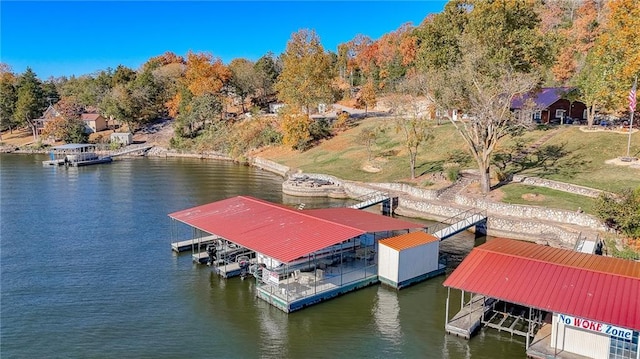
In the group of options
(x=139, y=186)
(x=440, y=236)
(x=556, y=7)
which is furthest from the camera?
(x=556, y=7)

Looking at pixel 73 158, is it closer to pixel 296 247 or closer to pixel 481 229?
pixel 296 247

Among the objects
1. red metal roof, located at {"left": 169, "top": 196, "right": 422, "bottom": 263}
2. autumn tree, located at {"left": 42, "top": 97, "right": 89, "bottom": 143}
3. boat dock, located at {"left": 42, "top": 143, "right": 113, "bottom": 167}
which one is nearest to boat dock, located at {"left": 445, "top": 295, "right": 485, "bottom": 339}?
red metal roof, located at {"left": 169, "top": 196, "right": 422, "bottom": 263}

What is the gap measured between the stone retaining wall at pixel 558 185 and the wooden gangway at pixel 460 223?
8.15 m

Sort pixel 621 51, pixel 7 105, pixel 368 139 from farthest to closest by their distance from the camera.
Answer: pixel 7 105 < pixel 368 139 < pixel 621 51

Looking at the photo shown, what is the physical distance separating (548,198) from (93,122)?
10307 cm

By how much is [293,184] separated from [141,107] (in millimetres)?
66144

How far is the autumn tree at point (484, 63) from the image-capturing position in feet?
145

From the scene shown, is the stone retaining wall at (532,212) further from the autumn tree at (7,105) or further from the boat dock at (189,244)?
the autumn tree at (7,105)

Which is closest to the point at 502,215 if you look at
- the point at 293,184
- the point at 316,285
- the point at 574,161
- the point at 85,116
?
the point at 574,161

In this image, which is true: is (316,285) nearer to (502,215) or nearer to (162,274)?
(162,274)

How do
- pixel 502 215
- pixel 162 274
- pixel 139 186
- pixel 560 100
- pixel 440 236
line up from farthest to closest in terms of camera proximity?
pixel 560 100, pixel 139 186, pixel 502 215, pixel 440 236, pixel 162 274

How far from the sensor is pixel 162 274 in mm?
31406

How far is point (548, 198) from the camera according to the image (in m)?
41.9

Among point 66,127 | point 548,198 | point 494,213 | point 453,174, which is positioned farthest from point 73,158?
point 548,198
